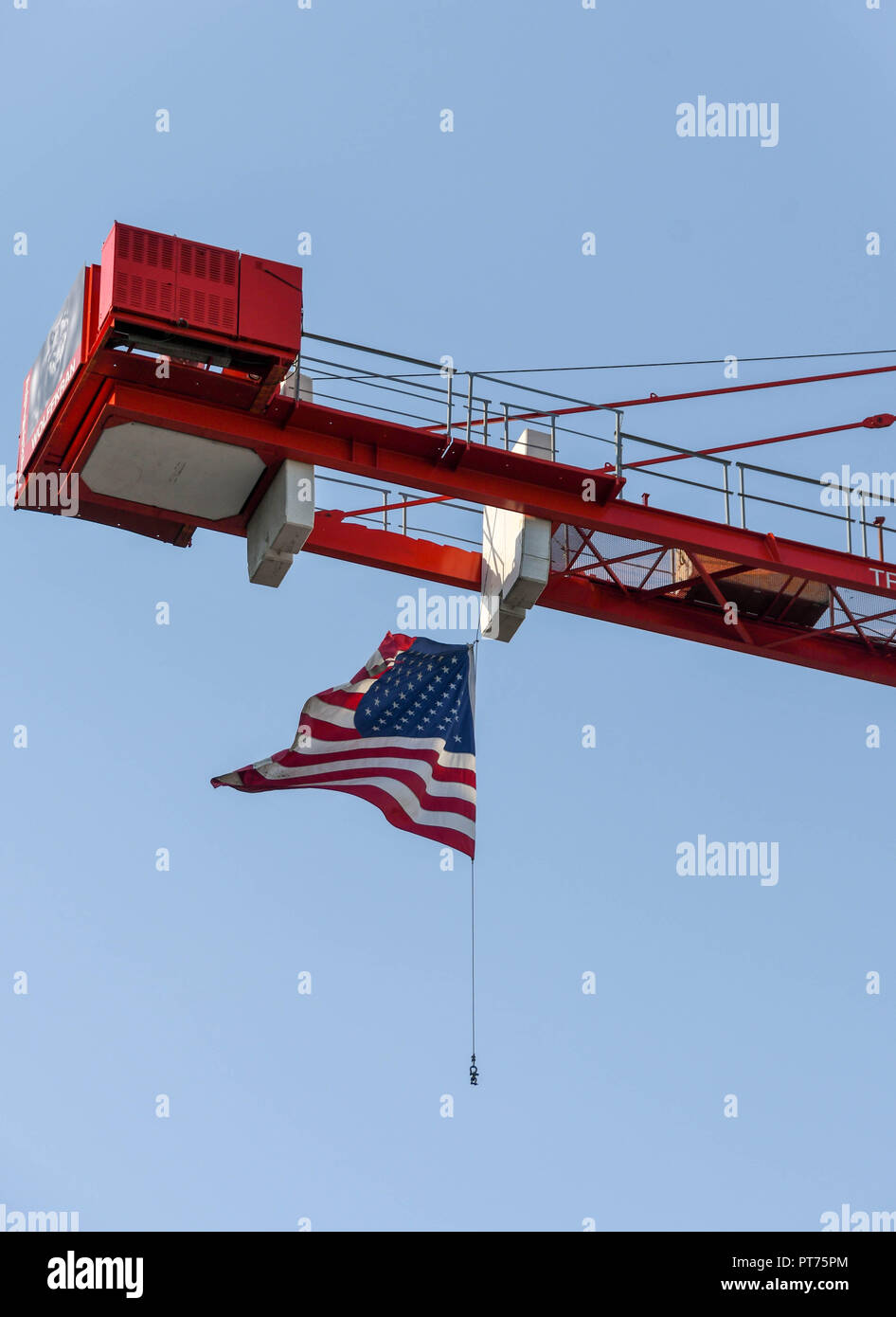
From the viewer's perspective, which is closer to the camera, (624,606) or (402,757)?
(402,757)

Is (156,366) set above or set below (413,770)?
above

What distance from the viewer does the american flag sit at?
104 feet

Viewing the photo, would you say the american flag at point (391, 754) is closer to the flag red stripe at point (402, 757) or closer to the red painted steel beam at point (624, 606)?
the flag red stripe at point (402, 757)

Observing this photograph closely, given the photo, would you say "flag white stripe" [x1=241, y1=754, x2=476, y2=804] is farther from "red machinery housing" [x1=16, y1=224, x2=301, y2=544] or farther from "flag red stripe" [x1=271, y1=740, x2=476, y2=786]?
"red machinery housing" [x1=16, y1=224, x2=301, y2=544]

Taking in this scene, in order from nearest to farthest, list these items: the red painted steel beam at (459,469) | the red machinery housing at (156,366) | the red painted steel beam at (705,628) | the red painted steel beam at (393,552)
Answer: the red machinery housing at (156,366), the red painted steel beam at (459,469), the red painted steel beam at (393,552), the red painted steel beam at (705,628)

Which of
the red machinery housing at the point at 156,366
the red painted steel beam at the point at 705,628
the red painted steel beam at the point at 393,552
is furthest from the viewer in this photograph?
the red painted steel beam at the point at 705,628

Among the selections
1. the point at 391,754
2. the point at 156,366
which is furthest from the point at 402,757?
the point at 156,366

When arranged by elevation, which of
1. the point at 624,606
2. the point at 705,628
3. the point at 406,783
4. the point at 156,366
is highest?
the point at 156,366

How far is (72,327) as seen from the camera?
1134 inches

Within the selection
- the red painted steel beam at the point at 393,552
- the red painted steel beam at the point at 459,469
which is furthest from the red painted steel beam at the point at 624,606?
A: the red painted steel beam at the point at 459,469

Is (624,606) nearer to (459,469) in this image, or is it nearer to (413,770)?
(413,770)

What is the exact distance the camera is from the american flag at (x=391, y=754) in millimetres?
31750

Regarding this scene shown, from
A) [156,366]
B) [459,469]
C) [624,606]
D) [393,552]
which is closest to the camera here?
[156,366]

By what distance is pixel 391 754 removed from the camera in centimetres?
3228
